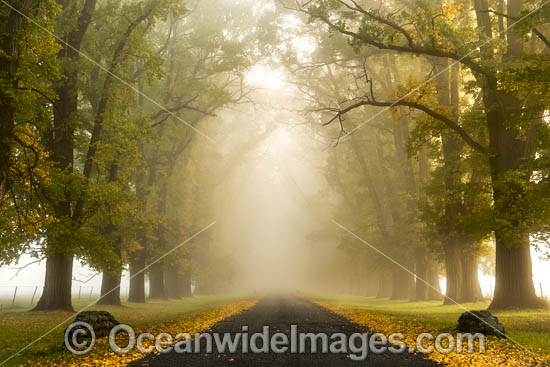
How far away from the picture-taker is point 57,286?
1972 cm

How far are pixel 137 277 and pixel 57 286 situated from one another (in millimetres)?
11807

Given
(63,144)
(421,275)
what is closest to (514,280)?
(421,275)

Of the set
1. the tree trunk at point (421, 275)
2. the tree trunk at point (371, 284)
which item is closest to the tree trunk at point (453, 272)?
the tree trunk at point (421, 275)

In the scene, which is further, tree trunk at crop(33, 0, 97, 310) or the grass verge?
tree trunk at crop(33, 0, 97, 310)

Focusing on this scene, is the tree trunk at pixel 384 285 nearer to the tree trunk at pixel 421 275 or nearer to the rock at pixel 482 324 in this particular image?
the tree trunk at pixel 421 275

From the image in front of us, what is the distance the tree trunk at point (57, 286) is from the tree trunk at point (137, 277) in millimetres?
9282

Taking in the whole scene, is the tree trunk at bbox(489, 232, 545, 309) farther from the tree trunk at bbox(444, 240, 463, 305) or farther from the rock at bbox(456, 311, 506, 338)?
the rock at bbox(456, 311, 506, 338)

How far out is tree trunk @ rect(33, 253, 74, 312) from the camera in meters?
19.4

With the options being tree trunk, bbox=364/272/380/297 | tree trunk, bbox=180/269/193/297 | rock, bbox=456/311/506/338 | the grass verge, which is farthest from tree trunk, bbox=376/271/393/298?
rock, bbox=456/311/506/338

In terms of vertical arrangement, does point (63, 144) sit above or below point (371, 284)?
above

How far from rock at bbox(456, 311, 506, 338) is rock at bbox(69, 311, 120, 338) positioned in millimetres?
9374

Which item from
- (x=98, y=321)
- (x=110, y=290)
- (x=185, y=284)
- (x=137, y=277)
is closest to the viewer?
(x=98, y=321)

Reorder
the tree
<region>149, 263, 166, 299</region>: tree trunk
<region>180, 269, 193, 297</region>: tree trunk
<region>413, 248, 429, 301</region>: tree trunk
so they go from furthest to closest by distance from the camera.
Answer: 1. <region>180, 269, 193, 297</region>: tree trunk
2. <region>149, 263, 166, 299</region>: tree trunk
3. <region>413, 248, 429, 301</region>: tree trunk
4. the tree

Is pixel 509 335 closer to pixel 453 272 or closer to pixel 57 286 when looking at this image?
pixel 453 272
